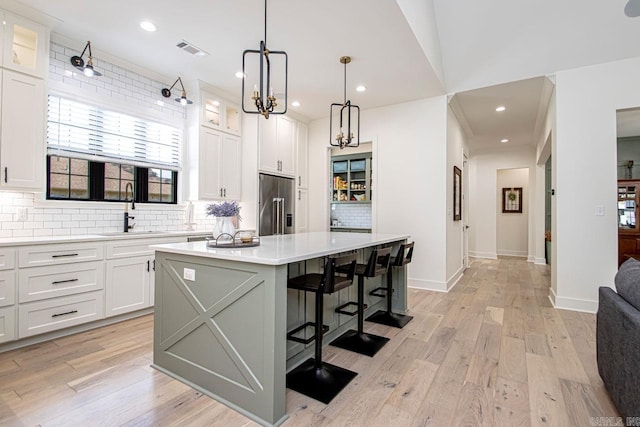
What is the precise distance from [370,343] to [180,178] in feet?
11.0

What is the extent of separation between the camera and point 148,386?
2.08m

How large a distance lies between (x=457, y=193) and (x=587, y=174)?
6.58 ft

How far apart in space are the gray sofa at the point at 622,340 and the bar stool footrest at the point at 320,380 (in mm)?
1464

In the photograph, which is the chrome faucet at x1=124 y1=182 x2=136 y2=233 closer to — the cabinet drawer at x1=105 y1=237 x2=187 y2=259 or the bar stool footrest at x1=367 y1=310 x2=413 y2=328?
the cabinet drawer at x1=105 y1=237 x2=187 y2=259

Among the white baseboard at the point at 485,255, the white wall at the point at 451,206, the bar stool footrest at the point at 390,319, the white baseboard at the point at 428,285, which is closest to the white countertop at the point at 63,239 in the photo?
the bar stool footrest at the point at 390,319

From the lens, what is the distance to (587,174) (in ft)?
12.2

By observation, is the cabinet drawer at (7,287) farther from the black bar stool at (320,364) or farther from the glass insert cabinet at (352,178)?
the glass insert cabinet at (352,178)

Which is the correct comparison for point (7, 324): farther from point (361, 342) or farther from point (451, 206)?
point (451, 206)

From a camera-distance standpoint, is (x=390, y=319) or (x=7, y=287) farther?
(x=390, y=319)

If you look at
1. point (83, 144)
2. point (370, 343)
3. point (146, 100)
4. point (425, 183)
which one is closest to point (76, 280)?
point (83, 144)

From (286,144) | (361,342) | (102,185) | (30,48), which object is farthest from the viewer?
(286,144)

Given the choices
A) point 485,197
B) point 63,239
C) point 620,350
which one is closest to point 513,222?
point 485,197

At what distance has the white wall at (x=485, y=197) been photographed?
818 centimetres

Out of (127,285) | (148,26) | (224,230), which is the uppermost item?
(148,26)
